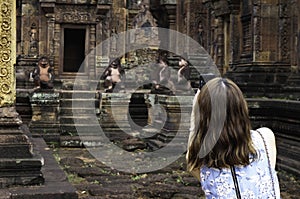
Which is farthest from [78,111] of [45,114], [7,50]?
[7,50]

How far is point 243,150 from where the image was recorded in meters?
2.25

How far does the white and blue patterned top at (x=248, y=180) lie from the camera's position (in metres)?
2.23

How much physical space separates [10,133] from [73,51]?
1449cm

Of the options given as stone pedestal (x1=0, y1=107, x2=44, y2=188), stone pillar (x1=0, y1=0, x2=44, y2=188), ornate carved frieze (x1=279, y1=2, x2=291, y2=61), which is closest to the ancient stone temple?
ornate carved frieze (x1=279, y1=2, x2=291, y2=61)

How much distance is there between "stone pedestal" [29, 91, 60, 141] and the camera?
12055 mm

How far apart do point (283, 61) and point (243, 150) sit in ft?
32.5

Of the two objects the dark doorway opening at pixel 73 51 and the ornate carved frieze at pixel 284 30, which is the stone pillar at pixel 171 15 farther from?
the ornate carved frieze at pixel 284 30

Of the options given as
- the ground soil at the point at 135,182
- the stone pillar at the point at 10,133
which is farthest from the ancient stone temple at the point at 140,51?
the ground soil at the point at 135,182

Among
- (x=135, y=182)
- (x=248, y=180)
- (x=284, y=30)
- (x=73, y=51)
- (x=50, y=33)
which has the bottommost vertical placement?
(x=135, y=182)

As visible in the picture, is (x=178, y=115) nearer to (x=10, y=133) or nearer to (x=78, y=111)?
(x=78, y=111)

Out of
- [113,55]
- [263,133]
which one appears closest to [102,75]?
[113,55]

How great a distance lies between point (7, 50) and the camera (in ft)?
18.8

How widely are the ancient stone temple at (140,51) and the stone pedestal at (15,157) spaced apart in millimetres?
393

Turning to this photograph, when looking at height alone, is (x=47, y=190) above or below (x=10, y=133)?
below
